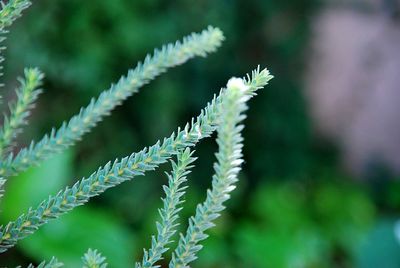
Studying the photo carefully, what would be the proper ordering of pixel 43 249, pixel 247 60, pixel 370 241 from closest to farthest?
pixel 43 249
pixel 370 241
pixel 247 60


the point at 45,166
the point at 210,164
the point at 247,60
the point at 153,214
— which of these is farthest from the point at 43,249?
the point at 247,60

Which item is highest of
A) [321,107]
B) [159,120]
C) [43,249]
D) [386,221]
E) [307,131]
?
[321,107]

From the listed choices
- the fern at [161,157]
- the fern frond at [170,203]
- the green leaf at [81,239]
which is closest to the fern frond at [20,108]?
the fern at [161,157]

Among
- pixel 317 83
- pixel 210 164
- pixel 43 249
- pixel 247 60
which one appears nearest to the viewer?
pixel 43 249

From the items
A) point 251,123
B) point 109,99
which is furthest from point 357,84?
point 109,99

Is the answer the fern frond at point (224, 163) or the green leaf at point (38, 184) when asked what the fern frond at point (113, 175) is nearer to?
the fern frond at point (224, 163)

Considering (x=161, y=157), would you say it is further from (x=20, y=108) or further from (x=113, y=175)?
(x=20, y=108)

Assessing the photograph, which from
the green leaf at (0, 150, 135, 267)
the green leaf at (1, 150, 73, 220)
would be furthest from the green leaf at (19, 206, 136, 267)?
the green leaf at (1, 150, 73, 220)

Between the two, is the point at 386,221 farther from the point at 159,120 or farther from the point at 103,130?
the point at 103,130
